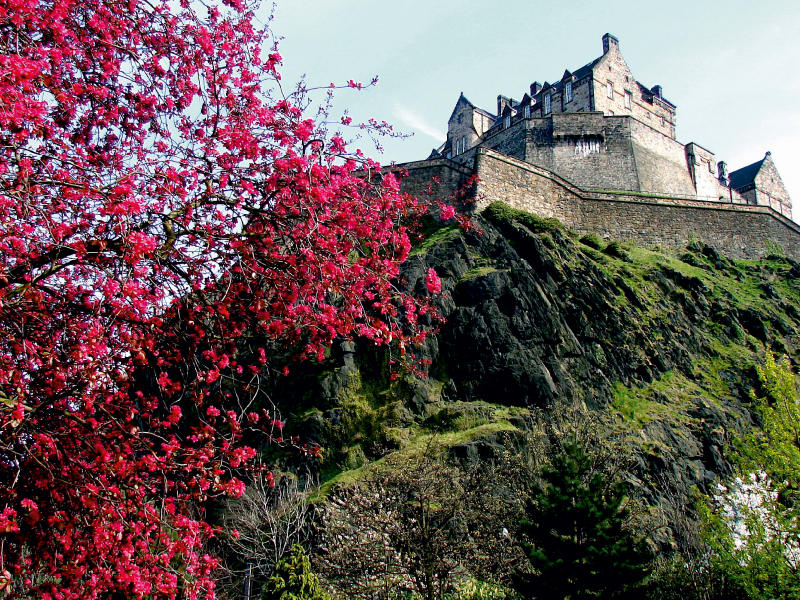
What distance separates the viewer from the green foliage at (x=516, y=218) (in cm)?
2986

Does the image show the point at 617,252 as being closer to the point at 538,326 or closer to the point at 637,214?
the point at 637,214

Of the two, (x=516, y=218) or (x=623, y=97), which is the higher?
(x=623, y=97)

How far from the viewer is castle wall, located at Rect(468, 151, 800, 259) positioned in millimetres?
32750

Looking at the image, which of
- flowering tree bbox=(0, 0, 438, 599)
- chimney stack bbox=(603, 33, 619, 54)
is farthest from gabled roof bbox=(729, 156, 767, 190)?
flowering tree bbox=(0, 0, 438, 599)

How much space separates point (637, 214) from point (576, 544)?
2669cm

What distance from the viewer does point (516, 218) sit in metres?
30.2

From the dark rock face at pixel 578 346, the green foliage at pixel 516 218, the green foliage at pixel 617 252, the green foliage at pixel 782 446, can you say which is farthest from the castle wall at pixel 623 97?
the green foliage at pixel 782 446

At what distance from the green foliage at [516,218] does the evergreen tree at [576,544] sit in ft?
58.2

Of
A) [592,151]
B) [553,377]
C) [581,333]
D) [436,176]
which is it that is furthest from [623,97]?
[553,377]

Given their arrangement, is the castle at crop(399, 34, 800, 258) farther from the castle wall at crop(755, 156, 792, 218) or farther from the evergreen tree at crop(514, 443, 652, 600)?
the evergreen tree at crop(514, 443, 652, 600)

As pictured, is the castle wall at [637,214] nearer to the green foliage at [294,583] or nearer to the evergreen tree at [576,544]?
the evergreen tree at [576,544]

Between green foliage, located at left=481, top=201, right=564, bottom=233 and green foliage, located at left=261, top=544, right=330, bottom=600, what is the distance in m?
20.7

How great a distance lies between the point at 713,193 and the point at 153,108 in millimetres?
48528

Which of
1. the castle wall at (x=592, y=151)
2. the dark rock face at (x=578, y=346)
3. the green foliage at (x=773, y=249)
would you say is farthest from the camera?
the castle wall at (x=592, y=151)
